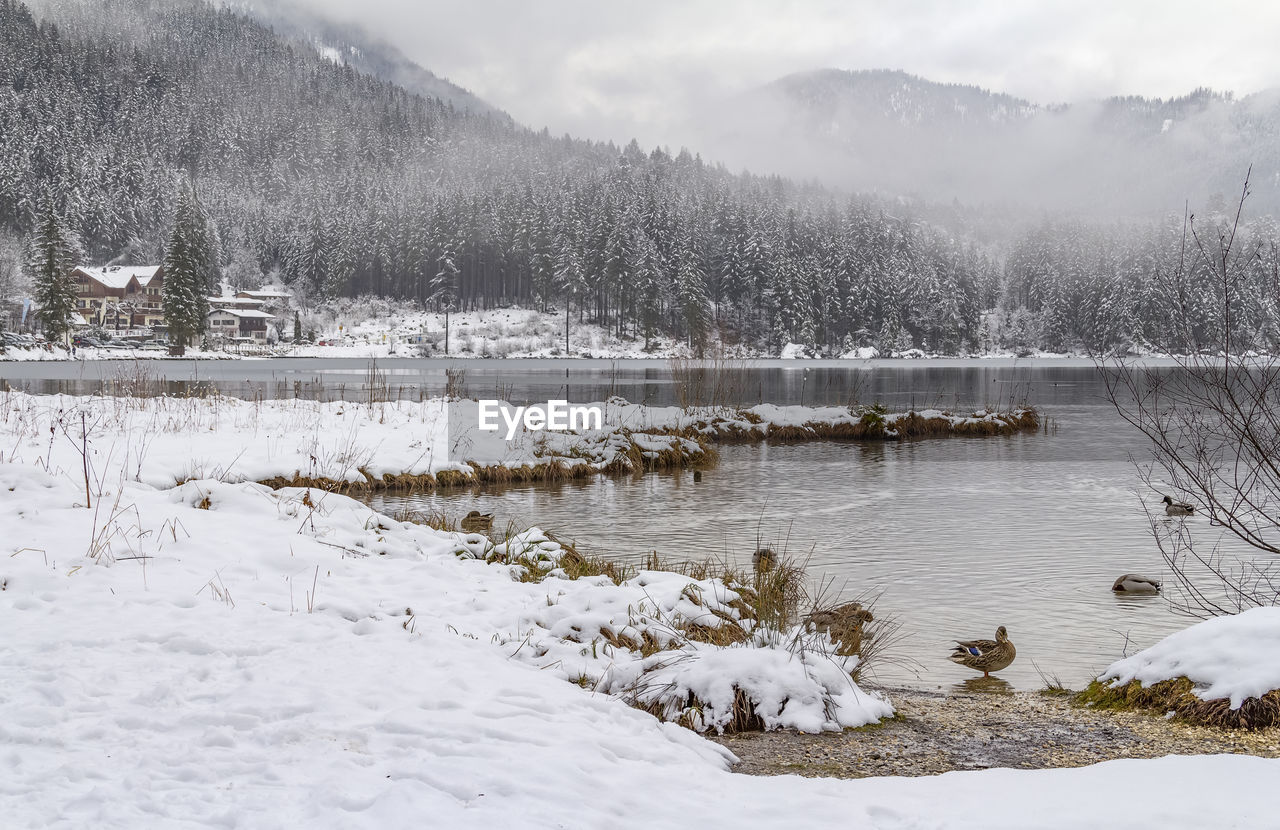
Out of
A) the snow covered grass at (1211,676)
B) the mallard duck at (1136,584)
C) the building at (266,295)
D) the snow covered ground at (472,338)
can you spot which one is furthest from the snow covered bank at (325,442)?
the building at (266,295)

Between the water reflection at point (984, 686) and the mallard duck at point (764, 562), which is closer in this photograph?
the water reflection at point (984, 686)

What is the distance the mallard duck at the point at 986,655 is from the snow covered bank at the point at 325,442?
8.54 m

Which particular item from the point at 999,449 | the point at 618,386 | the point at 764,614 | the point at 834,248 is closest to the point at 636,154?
the point at 834,248

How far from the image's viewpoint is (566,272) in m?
101

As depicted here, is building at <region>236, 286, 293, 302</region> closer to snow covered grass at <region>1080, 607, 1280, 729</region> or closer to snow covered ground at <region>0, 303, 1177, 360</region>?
snow covered ground at <region>0, 303, 1177, 360</region>

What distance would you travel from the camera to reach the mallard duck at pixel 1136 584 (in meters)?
10.5

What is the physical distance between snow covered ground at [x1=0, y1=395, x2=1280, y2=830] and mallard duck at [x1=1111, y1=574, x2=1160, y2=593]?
227 inches

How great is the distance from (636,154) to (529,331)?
6784 centimetres

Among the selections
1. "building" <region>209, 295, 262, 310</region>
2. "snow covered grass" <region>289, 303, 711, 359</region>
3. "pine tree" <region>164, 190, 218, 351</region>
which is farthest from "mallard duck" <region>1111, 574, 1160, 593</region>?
"building" <region>209, 295, 262, 310</region>

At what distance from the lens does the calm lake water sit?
29.8 feet

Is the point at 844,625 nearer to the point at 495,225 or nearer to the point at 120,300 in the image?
the point at 495,225

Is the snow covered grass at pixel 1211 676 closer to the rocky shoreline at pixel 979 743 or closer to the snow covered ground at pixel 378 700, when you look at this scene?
the rocky shoreline at pixel 979 743

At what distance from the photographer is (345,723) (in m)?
4.25

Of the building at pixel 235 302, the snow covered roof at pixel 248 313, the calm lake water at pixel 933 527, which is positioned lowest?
the calm lake water at pixel 933 527
